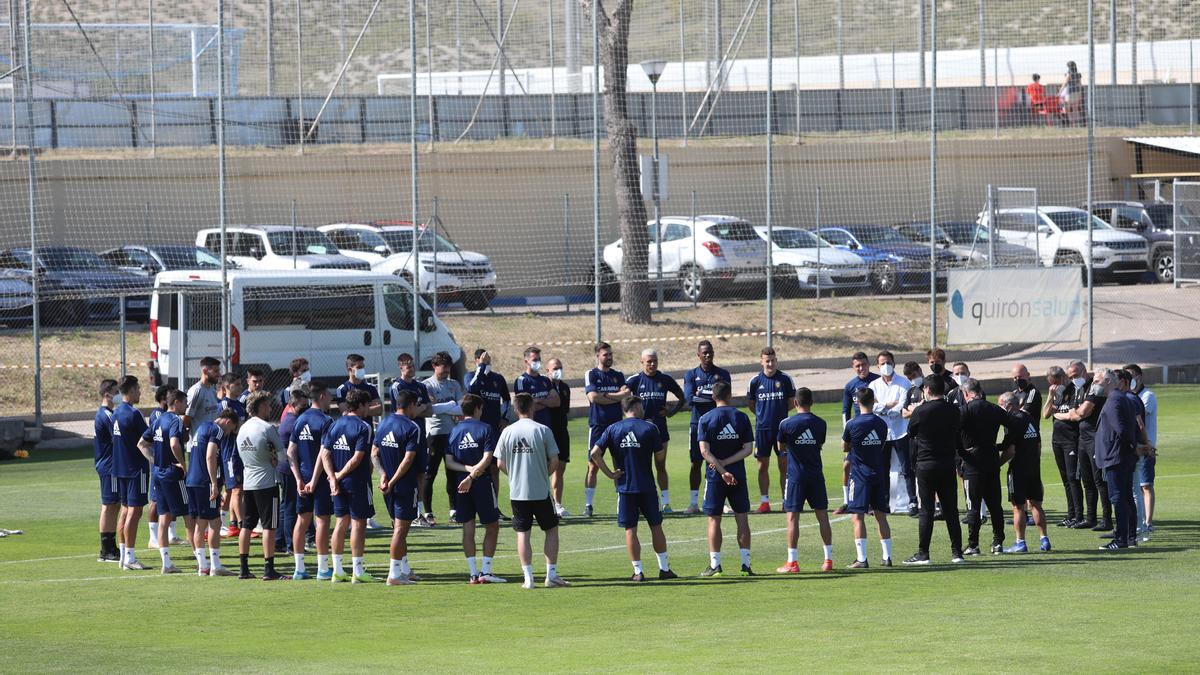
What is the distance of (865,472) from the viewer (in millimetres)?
15062

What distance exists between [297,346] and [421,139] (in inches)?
665

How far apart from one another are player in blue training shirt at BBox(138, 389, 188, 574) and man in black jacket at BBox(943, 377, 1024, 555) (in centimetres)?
707

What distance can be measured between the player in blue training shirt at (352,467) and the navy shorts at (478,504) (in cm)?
83

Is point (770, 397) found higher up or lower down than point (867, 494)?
higher up

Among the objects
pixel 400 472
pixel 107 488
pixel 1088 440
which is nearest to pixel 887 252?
pixel 1088 440

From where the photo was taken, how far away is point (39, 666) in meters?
11.4

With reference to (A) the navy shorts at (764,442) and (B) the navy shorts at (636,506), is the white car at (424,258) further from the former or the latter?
(B) the navy shorts at (636,506)

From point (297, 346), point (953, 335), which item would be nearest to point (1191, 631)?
point (297, 346)

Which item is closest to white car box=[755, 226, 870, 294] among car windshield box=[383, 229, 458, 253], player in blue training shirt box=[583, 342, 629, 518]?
car windshield box=[383, 229, 458, 253]

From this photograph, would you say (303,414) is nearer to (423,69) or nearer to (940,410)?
(940,410)

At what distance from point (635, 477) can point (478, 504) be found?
1353 millimetres

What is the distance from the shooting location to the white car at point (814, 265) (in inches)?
1486

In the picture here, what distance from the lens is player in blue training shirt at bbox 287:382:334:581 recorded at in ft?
49.0

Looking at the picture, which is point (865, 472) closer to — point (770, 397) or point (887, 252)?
point (770, 397)
